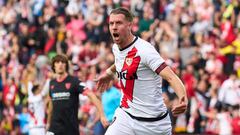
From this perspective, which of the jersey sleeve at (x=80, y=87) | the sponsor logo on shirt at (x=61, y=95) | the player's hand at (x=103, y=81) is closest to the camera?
the player's hand at (x=103, y=81)

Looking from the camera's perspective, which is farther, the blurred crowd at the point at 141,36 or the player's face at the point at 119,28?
the blurred crowd at the point at 141,36

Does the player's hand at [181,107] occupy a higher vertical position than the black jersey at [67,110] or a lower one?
higher

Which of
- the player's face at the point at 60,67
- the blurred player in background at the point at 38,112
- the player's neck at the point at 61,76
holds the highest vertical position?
the player's face at the point at 60,67

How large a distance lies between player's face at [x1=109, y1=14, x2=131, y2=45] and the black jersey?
3.08 meters

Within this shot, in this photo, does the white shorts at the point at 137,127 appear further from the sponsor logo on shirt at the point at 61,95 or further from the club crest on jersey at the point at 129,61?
the sponsor logo on shirt at the point at 61,95

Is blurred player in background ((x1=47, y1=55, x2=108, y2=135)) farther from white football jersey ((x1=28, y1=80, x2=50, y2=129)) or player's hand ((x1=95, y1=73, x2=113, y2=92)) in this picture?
white football jersey ((x1=28, y1=80, x2=50, y2=129))

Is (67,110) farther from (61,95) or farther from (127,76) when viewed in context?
(127,76)

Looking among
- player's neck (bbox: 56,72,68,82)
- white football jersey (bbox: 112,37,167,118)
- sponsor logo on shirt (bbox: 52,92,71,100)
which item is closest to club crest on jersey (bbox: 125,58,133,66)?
white football jersey (bbox: 112,37,167,118)

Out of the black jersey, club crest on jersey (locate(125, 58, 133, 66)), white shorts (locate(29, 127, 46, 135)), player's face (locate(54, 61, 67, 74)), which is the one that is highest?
club crest on jersey (locate(125, 58, 133, 66))

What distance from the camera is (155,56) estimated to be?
31.3 ft

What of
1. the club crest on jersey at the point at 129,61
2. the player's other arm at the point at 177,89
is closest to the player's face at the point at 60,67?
the club crest on jersey at the point at 129,61

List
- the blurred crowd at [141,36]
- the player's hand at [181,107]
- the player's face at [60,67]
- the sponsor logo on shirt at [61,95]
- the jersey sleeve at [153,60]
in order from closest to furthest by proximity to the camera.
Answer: the player's hand at [181,107], the jersey sleeve at [153,60], the sponsor logo on shirt at [61,95], the player's face at [60,67], the blurred crowd at [141,36]

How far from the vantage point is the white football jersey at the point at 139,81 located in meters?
9.74

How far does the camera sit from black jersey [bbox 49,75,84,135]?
42.2 feet
